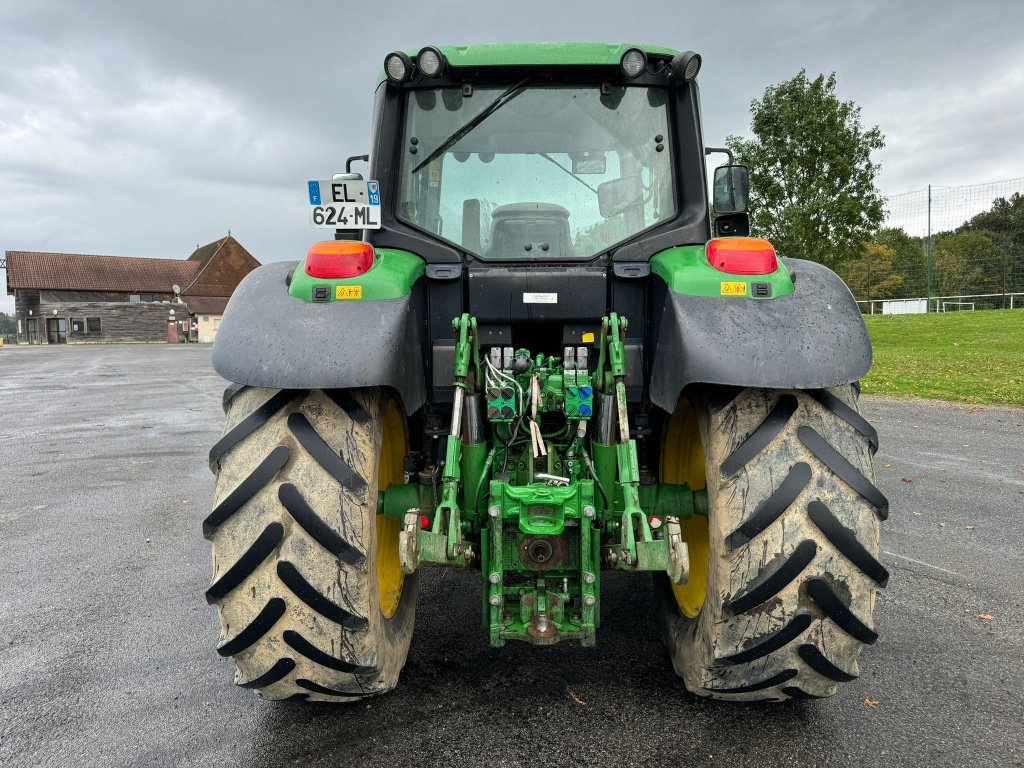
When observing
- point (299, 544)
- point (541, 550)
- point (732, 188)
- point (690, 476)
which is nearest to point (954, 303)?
point (732, 188)

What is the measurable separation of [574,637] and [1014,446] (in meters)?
7.49

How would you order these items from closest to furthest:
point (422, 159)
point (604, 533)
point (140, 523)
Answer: point (604, 533)
point (422, 159)
point (140, 523)

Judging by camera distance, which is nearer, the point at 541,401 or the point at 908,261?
the point at 541,401

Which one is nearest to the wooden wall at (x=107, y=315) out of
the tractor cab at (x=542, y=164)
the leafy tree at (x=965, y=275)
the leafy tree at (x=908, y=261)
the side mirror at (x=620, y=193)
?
the leafy tree at (x=908, y=261)

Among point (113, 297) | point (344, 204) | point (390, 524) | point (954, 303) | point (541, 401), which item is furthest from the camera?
point (113, 297)

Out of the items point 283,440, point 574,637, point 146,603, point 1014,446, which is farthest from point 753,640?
point 1014,446

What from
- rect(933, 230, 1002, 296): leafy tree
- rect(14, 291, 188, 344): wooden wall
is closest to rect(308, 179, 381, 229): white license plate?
rect(933, 230, 1002, 296): leafy tree

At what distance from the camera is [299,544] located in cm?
223

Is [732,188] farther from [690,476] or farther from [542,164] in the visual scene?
[690,476]

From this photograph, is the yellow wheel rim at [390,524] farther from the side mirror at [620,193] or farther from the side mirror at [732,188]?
the side mirror at [732,188]

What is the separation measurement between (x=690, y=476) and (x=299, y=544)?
1687mm

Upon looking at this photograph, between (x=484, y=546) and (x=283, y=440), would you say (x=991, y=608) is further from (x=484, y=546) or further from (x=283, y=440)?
(x=283, y=440)

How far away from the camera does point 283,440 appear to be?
7.49 ft

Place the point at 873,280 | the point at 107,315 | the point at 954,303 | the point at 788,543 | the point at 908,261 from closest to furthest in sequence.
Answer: the point at 788,543, the point at 954,303, the point at 107,315, the point at 873,280, the point at 908,261
